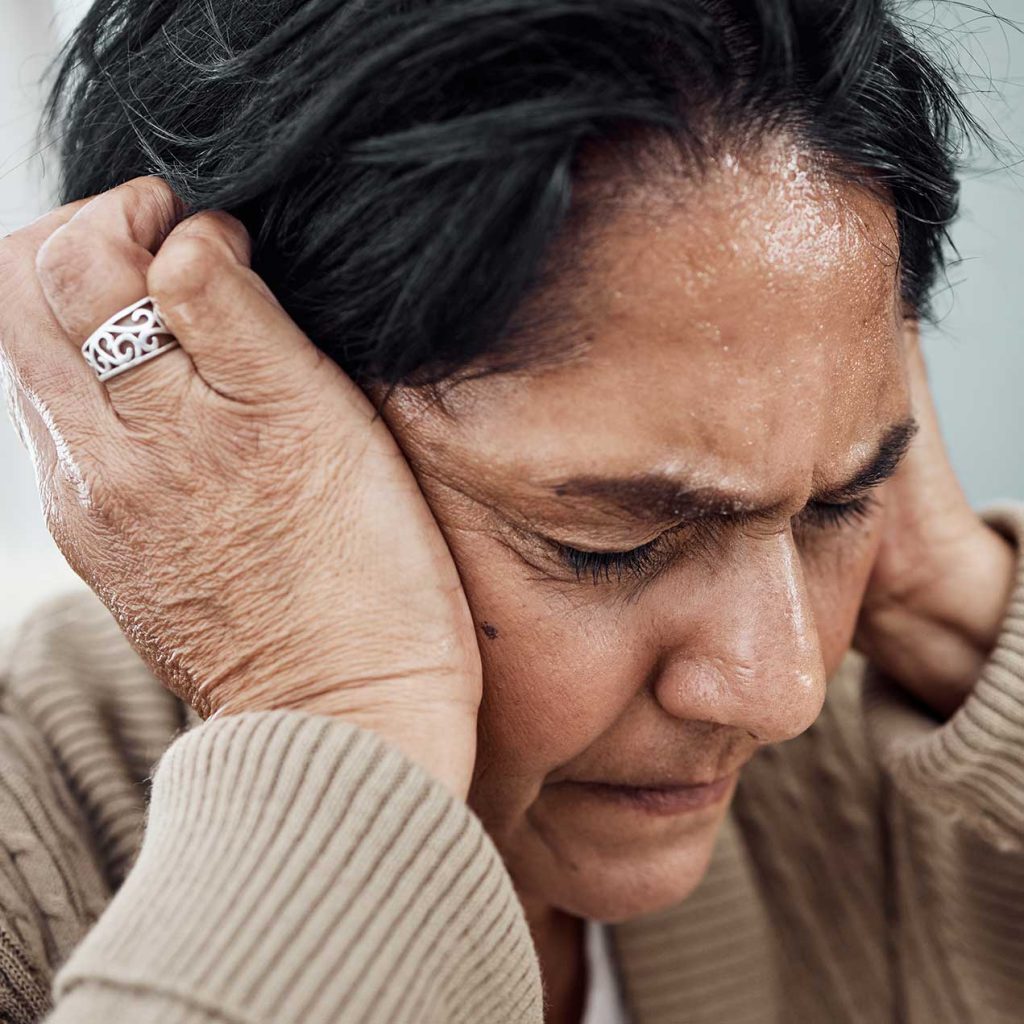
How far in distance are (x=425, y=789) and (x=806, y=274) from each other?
1.45 ft

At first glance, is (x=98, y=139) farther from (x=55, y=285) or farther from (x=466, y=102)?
(x=466, y=102)

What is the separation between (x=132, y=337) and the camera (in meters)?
0.84

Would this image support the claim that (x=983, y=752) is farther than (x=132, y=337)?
Yes

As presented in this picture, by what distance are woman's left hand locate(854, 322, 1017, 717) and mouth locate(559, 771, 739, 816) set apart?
43 centimetres

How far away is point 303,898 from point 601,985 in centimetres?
80

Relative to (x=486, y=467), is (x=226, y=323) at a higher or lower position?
higher

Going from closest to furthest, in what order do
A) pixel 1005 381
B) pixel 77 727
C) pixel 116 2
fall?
pixel 116 2, pixel 77 727, pixel 1005 381

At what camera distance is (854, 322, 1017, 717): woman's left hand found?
4.31ft

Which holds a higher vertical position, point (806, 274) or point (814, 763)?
point (806, 274)

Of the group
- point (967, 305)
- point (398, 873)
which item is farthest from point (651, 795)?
point (967, 305)

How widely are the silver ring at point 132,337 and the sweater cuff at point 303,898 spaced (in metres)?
0.27

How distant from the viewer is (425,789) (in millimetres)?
774

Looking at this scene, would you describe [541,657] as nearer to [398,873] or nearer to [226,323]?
[398,873]

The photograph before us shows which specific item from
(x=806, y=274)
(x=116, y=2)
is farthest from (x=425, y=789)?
(x=116, y=2)
